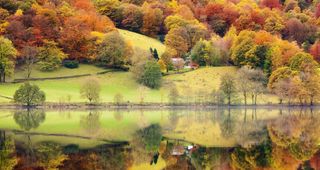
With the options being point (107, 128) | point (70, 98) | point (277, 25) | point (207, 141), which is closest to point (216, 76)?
point (70, 98)

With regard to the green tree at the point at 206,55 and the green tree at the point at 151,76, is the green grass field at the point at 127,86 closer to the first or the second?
the green tree at the point at 151,76

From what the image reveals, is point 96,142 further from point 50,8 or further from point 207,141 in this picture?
point 50,8

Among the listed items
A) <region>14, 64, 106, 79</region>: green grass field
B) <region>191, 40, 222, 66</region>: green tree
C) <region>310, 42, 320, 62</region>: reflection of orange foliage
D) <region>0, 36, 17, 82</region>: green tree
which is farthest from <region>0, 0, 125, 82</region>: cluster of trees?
<region>310, 42, 320, 62</region>: reflection of orange foliage

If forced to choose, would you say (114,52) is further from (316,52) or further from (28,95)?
(316,52)

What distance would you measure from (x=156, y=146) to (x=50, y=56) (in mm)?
72417

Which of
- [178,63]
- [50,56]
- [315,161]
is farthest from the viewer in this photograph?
[178,63]

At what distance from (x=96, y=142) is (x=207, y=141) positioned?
8.77 metres

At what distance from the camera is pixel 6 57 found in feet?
342

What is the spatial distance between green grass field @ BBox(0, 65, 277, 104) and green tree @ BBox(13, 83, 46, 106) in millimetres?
2866

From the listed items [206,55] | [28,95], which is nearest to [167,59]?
[206,55]

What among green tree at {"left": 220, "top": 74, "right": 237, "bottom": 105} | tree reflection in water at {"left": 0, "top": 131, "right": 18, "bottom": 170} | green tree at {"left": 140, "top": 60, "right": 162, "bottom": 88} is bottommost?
tree reflection in water at {"left": 0, "top": 131, "right": 18, "bottom": 170}

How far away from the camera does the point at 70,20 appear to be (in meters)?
120

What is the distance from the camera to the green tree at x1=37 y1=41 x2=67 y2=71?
110 m

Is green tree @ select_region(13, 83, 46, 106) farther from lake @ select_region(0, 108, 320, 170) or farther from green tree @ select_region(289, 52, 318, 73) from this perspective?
green tree @ select_region(289, 52, 318, 73)
